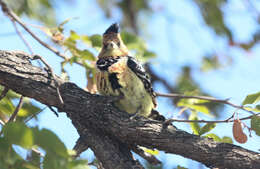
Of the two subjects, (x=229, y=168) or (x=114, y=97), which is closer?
(x=229, y=168)

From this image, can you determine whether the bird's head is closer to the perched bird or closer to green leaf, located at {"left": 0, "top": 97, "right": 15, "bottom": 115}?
the perched bird

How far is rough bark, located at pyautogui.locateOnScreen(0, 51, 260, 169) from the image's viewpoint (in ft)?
9.53

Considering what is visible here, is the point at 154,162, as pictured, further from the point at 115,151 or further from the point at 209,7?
the point at 209,7

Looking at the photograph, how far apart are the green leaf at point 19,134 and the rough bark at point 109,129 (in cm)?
111

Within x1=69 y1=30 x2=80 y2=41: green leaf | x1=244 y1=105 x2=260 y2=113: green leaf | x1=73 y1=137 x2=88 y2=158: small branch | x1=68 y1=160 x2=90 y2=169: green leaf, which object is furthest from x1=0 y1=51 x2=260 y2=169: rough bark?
x1=68 y1=160 x2=90 y2=169: green leaf

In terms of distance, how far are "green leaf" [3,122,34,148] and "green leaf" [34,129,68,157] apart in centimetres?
4

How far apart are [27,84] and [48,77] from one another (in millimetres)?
196

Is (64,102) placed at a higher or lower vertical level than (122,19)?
lower

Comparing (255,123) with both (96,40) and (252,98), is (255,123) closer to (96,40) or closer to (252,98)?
(252,98)

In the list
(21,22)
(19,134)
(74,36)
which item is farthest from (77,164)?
(21,22)

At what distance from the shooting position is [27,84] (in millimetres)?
3006

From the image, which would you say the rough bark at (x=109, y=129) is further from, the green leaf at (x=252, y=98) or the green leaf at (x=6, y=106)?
the green leaf at (x=252, y=98)

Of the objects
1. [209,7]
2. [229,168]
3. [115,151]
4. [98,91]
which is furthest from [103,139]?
[209,7]

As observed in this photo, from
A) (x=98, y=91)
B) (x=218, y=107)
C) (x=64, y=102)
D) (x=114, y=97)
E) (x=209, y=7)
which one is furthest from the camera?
(x=218, y=107)
